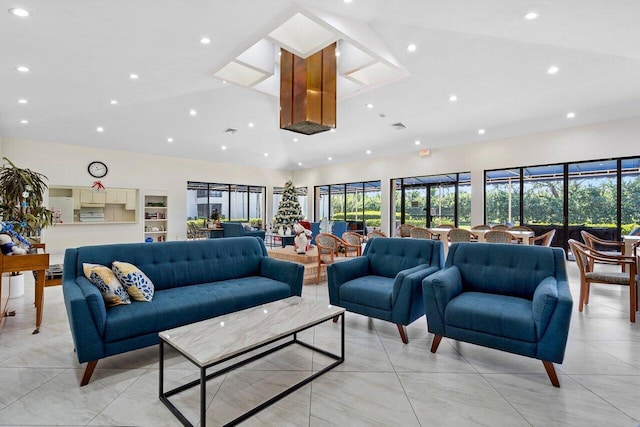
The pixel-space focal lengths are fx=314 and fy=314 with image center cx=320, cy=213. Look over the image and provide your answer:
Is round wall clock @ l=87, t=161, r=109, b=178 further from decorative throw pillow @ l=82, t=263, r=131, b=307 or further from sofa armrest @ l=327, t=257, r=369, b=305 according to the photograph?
sofa armrest @ l=327, t=257, r=369, b=305

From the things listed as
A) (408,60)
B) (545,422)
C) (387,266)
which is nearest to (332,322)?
(387,266)

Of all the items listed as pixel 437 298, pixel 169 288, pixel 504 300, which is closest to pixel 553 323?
pixel 504 300

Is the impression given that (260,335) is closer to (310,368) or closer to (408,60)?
(310,368)

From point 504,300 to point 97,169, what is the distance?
9807 mm

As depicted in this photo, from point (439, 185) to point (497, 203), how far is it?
5.43ft

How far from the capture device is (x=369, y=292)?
307 cm

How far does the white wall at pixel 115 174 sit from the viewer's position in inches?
305

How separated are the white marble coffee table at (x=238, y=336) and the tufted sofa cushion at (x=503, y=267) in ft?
4.73

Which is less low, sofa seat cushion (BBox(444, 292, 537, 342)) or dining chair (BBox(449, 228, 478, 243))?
dining chair (BBox(449, 228, 478, 243))

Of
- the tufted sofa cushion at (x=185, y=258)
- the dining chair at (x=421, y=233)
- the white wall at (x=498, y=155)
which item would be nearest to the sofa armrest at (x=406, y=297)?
the tufted sofa cushion at (x=185, y=258)

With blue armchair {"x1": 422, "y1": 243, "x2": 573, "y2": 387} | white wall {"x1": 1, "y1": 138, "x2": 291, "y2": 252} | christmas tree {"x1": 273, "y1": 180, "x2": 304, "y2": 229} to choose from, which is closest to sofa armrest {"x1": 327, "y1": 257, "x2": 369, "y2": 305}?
blue armchair {"x1": 422, "y1": 243, "x2": 573, "y2": 387}

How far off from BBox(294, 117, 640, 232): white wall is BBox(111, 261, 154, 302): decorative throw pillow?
26.2ft

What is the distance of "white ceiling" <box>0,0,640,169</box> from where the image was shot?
3672mm

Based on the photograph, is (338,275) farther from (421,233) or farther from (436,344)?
(421,233)
